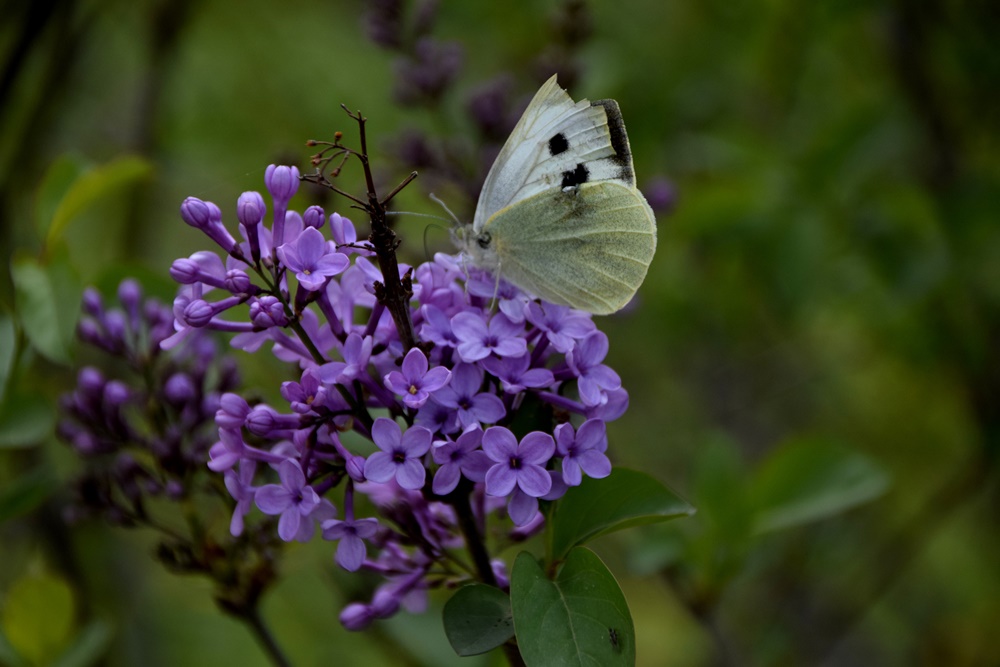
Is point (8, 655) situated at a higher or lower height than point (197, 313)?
lower

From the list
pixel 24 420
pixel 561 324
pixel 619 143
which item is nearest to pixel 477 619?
pixel 561 324


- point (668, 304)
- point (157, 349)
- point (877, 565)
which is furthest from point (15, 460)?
Result: point (877, 565)

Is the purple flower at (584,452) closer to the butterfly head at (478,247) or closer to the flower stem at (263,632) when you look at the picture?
the butterfly head at (478,247)

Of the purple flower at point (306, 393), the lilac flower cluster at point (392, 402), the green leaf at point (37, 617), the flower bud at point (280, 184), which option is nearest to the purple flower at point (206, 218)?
the lilac flower cluster at point (392, 402)

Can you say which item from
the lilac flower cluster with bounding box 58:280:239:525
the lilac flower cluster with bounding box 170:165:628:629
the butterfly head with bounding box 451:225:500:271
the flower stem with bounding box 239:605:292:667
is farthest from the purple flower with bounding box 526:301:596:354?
the flower stem with bounding box 239:605:292:667

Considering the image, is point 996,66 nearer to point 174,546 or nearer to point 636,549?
point 636,549

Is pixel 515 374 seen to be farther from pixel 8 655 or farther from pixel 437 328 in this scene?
pixel 8 655
